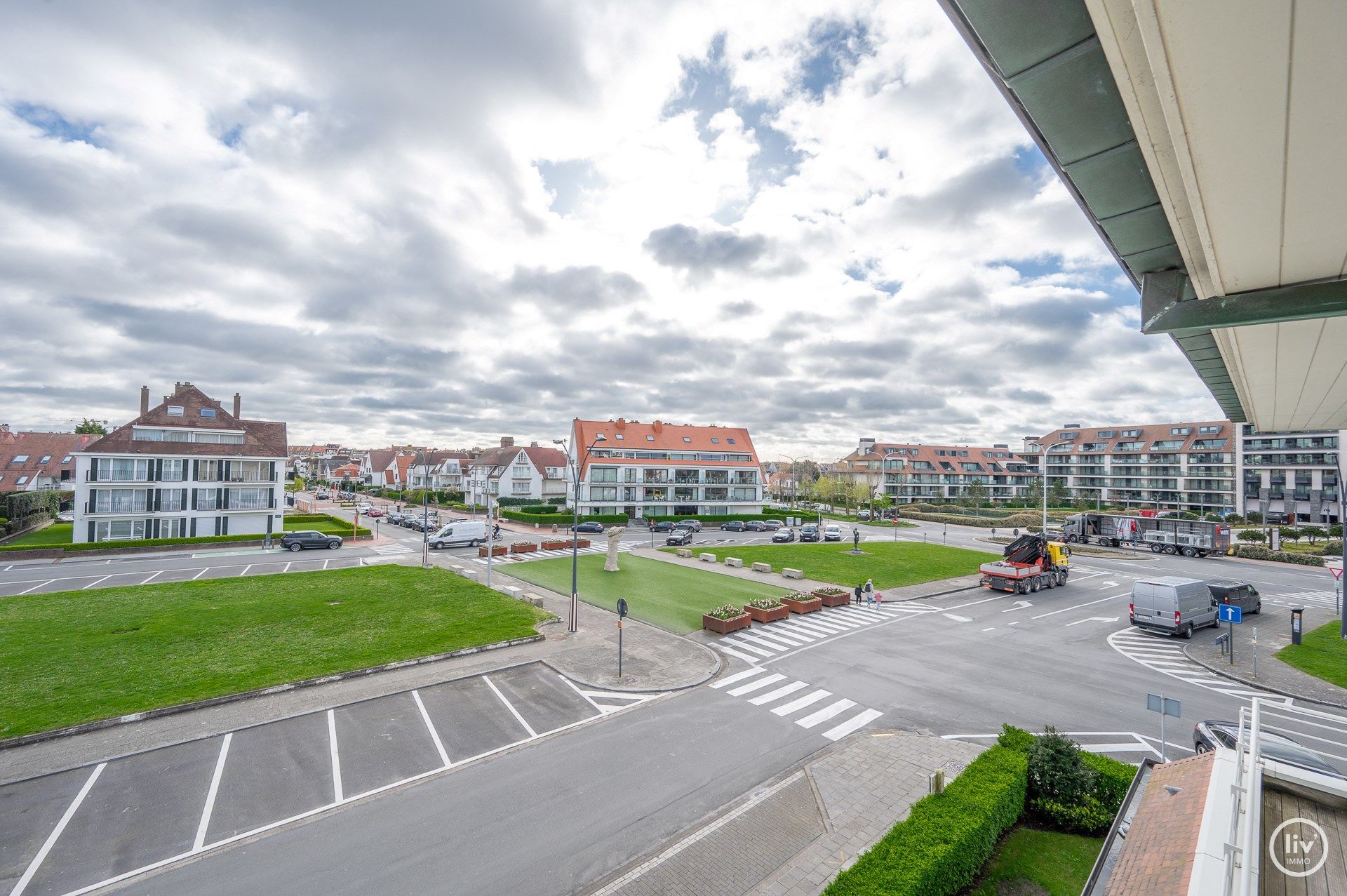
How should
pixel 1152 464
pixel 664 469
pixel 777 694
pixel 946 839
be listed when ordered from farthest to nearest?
pixel 1152 464 < pixel 664 469 < pixel 777 694 < pixel 946 839

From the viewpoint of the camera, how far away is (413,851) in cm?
878

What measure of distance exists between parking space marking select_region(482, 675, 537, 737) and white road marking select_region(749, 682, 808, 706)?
5.54m

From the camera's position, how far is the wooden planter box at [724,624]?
2045 centimetres

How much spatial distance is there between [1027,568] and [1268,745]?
71.3 ft

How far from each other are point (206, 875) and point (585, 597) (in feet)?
56.8

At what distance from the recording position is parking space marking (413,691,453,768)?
37.9 feet

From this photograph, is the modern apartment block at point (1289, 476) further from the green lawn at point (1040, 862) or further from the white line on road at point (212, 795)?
the white line on road at point (212, 795)

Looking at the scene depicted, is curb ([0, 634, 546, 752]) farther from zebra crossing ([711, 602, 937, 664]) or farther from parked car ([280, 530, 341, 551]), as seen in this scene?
parked car ([280, 530, 341, 551])

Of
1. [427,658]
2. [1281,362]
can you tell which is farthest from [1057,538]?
[427,658]

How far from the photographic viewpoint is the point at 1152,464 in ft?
267

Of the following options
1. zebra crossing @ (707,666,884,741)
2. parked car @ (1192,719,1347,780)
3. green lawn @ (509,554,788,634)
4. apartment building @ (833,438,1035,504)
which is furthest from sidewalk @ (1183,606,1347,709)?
apartment building @ (833,438,1035,504)

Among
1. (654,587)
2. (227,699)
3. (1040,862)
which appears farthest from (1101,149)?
(654,587)

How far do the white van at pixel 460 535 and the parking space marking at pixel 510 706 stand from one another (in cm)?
2788

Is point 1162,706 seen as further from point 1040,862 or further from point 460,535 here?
point 460,535
